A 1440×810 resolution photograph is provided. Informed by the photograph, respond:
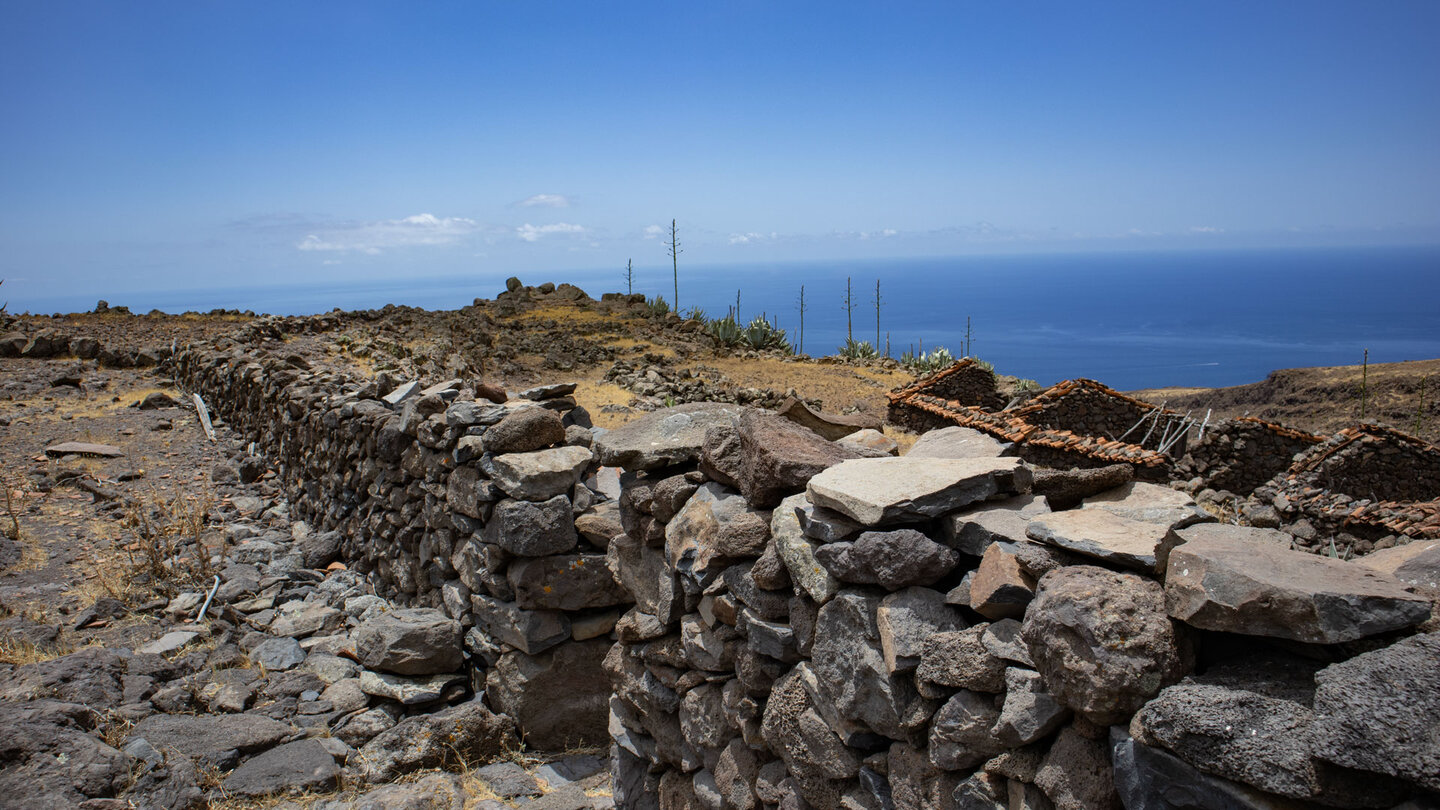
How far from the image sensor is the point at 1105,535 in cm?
230

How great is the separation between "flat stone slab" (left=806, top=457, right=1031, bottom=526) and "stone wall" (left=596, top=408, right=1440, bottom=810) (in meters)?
0.01

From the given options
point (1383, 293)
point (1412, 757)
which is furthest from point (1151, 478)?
point (1383, 293)

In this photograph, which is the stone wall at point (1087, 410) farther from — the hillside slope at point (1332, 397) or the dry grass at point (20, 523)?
the dry grass at point (20, 523)

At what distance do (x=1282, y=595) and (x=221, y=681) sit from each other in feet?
20.6

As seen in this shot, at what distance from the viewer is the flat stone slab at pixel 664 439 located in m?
4.38

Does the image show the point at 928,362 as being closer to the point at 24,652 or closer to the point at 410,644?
the point at 410,644

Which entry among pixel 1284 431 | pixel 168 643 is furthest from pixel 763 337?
pixel 168 643

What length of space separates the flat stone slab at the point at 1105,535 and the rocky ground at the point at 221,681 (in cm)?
362

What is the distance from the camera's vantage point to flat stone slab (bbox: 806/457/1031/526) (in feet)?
8.99

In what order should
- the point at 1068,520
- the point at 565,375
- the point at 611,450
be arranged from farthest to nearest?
the point at 565,375
the point at 611,450
the point at 1068,520

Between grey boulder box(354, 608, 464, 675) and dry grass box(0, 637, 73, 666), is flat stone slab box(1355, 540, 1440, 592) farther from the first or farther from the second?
dry grass box(0, 637, 73, 666)

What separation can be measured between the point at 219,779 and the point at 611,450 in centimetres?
293

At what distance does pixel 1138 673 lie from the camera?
6.48ft

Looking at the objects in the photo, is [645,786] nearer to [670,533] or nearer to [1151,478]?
[670,533]
